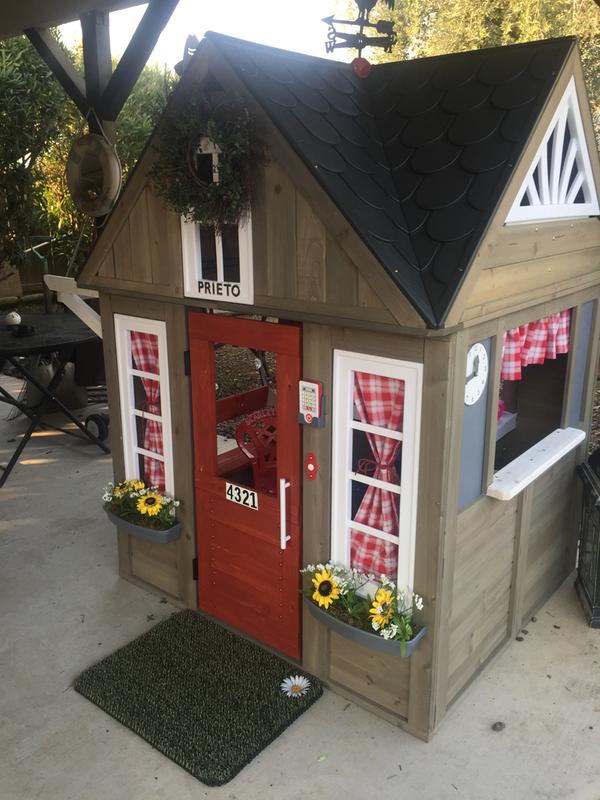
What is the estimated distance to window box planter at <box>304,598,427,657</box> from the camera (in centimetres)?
320

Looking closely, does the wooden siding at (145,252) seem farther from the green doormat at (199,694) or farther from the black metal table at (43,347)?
the black metal table at (43,347)

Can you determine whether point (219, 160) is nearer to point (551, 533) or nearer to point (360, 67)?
point (360, 67)

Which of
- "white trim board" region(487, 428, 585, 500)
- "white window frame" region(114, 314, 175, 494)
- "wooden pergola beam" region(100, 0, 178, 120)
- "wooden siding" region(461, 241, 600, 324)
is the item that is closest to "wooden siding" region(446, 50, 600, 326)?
Answer: "wooden siding" region(461, 241, 600, 324)

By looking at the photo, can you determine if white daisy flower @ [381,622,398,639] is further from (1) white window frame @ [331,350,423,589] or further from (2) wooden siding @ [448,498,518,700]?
(2) wooden siding @ [448,498,518,700]

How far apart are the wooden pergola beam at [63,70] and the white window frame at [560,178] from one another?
3.38 meters

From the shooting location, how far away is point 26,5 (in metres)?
4.85

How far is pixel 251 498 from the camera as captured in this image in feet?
12.6

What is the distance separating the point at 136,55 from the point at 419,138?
2.30m

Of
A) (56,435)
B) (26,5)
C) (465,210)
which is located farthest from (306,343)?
(56,435)

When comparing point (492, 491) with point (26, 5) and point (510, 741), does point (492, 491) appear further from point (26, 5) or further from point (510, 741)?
point (26, 5)

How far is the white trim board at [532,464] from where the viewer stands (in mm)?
3490

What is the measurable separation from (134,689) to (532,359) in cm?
285

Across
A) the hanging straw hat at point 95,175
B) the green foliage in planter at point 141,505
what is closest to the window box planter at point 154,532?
the green foliage in planter at point 141,505

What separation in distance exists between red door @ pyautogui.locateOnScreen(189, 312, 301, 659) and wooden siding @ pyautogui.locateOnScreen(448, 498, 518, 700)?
847 millimetres
